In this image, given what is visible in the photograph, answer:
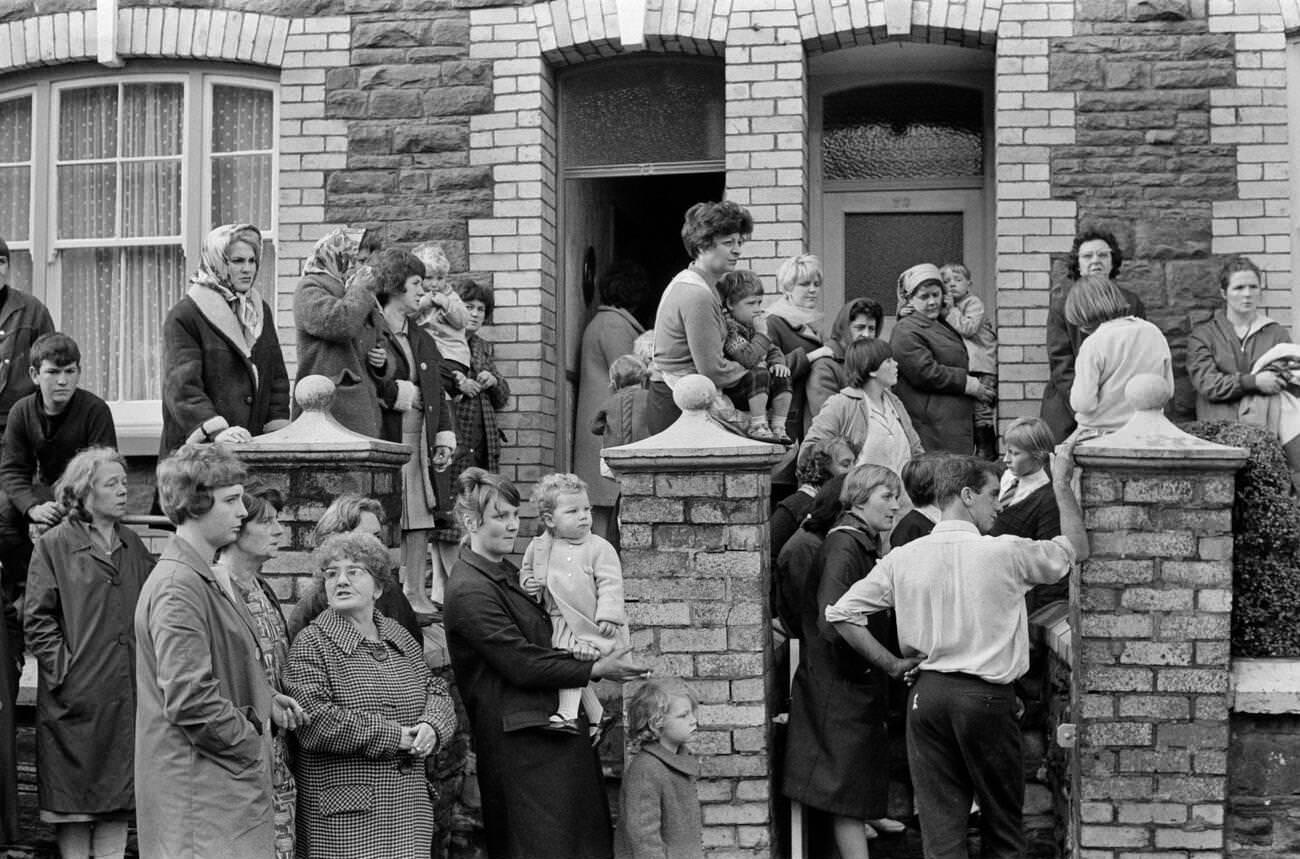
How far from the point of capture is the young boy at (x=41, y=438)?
7.96 metres

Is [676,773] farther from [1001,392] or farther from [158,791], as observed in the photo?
[1001,392]

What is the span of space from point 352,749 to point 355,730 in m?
0.07

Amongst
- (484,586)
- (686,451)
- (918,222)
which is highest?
(918,222)

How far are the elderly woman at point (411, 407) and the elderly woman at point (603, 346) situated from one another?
2.26m

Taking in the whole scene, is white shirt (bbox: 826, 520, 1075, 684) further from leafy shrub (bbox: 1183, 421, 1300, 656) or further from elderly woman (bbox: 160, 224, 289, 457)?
elderly woman (bbox: 160, 224, 289, 457)

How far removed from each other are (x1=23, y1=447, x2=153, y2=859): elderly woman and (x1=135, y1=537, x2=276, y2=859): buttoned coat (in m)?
1.49

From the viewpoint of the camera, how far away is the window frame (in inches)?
431

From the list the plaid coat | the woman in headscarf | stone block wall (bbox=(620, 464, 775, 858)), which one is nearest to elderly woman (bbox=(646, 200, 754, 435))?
stone block wall (bbox=(620, 464, 775, 858))

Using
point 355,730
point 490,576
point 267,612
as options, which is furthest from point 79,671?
point 490,576

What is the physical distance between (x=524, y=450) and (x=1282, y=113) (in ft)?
15.1

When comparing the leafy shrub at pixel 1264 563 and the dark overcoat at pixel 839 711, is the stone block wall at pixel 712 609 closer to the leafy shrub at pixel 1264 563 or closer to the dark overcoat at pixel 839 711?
the dark overcoat at pixel 839 711

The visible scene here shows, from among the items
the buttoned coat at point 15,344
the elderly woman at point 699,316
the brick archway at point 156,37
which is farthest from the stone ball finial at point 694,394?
the brick archway at point 156,37

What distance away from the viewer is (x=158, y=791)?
5.57m

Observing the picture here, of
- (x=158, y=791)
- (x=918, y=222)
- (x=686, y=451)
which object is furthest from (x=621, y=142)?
(x=158, y=791)
